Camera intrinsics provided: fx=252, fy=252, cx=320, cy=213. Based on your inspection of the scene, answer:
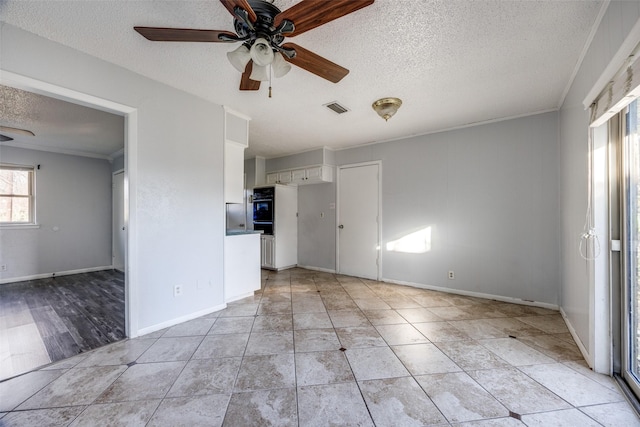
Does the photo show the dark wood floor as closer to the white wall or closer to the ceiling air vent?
the white wall

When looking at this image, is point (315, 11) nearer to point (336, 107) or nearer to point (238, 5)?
point (238, 5)

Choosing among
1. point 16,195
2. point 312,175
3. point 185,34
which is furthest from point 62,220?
point 185,34

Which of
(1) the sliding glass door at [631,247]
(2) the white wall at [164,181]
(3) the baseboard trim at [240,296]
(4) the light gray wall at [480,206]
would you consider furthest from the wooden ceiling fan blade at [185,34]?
(4) the light gray wall at [480,206]

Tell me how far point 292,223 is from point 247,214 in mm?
1120

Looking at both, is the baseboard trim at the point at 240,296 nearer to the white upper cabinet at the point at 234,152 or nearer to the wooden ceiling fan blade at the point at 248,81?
the white upper cabinet at the point at 234,152

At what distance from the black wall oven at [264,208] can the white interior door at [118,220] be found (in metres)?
2.70

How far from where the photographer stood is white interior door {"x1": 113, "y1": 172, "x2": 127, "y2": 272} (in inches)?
206

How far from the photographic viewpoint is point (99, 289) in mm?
4012

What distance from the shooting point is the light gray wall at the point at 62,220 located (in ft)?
14.8

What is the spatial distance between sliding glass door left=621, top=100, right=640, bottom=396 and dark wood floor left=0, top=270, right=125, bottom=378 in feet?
13.5

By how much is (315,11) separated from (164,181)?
2.17 metres

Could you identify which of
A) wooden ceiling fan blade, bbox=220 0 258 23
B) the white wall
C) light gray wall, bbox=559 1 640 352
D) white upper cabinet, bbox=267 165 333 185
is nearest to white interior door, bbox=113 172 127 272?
white upper cabinet, bbox=267 165 333 185

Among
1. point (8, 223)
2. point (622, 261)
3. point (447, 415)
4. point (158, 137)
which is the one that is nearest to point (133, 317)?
point (158, 137)

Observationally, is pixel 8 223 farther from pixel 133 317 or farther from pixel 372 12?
pixel 372 12
